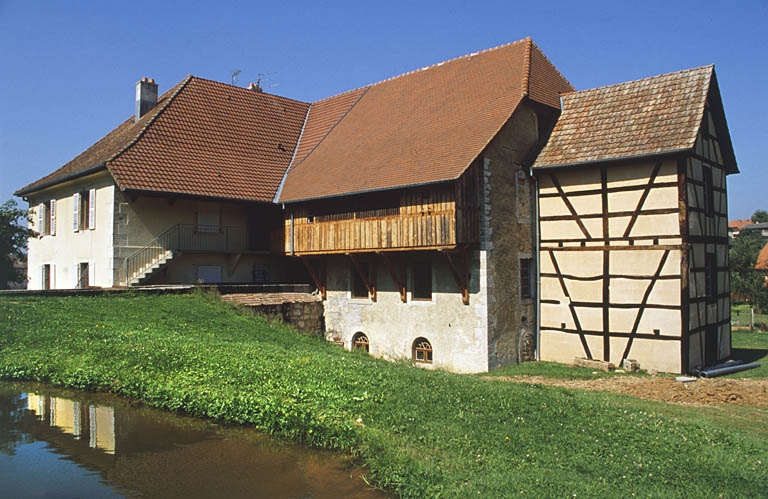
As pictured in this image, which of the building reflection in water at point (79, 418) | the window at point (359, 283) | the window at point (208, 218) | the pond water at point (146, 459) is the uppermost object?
the window at point (208, 218)

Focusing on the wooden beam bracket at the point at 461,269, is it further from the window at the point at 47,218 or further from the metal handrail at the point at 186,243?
the window at the point at 47,218

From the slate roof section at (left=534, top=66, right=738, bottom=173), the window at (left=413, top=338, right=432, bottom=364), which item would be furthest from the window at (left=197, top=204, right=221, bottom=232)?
the slate roof section at (left=534, top=66, right=738, bottom=173)

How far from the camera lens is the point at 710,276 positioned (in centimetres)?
1894

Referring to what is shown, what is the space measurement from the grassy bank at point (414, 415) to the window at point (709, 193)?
30.3ft

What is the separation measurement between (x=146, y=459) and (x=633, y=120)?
16.0 metres

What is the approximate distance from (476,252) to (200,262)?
10.1 meters

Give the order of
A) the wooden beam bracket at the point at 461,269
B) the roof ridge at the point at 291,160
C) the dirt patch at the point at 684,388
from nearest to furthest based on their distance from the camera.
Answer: the dirt patch at the point at 684,388, the wooden beam bracket at the point at 461,269, the roof ridge at the point at 291,160

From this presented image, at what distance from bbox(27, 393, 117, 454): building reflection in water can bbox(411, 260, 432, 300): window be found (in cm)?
1099

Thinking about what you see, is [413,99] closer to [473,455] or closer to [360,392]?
[360,392]

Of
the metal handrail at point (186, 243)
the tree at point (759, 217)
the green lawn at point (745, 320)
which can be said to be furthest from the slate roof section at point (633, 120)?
the tree at point (759, 217)

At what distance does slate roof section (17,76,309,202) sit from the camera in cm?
2050

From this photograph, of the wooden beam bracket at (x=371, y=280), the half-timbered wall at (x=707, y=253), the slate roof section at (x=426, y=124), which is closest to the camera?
the half-timbered wall at (x=707, y=253)

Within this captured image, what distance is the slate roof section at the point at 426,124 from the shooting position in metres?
18.3

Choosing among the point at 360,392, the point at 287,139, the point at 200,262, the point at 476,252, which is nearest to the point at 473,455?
the point at 360,392
